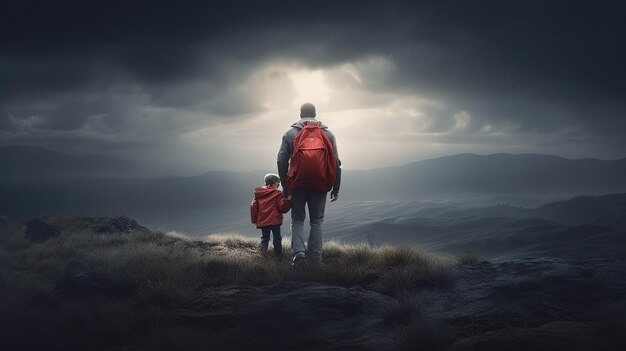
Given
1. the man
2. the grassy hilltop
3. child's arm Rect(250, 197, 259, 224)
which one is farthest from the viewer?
child's arm Rect(250, 197, 259, 224)

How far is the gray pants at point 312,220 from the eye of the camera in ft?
27.5

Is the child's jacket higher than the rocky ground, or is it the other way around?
the child's jacket

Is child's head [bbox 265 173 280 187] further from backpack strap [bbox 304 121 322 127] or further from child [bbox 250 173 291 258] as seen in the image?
backpack strap [bbox 304 121 322 127]

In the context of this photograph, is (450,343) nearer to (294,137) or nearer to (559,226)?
(294,137)

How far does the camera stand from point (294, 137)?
841 cm

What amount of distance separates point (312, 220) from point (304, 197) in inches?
22.1

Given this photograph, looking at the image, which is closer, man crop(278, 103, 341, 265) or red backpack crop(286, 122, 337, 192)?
red backpack crop(286, 122, 337, 192)

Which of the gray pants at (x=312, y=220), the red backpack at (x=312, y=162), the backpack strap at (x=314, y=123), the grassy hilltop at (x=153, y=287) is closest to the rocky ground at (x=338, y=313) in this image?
the grassy hilltop at (x=153, y=287)

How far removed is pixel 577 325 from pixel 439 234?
654 feet

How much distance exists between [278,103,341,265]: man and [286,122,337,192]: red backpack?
0.88 feet

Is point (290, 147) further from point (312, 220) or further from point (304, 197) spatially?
point (312, 220)

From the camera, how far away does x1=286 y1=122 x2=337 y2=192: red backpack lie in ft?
25.6

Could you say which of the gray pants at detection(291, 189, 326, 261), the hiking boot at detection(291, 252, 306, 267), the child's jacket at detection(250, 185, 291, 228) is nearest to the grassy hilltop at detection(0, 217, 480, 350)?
the hiking boot at detection(291, 252, 306, 267)

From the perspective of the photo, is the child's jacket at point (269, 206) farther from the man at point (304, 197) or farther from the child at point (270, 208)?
the man at point (304, 197)
